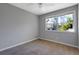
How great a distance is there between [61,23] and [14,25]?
9.03 feet

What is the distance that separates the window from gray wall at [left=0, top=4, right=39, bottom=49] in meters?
1.26

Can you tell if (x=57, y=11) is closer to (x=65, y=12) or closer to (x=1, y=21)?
(x=65, y=12)

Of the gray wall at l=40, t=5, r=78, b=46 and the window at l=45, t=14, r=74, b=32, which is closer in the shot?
the gray wall at l=40, t=5, r=78, b=46

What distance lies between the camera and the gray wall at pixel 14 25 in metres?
2.81

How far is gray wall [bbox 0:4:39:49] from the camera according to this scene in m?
2.81

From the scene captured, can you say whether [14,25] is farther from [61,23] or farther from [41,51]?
[61,23]

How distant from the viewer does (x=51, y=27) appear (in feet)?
14.7

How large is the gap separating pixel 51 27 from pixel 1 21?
3.08 meters

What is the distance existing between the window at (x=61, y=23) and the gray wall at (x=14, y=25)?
1.26 m

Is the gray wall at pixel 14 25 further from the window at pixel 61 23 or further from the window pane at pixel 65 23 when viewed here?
the window pane at pixel 65 23

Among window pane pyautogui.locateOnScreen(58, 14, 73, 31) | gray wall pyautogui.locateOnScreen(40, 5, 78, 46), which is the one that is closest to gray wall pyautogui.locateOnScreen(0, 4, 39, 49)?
gray wall pyautogui.locateOnScreen(40, 5, 78, 46)

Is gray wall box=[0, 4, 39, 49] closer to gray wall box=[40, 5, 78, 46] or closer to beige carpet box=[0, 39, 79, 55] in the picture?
beige carpet box=[0, 39, 79, 55]

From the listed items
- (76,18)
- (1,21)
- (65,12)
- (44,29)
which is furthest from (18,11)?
(76,18)

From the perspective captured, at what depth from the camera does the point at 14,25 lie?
3312 mm
